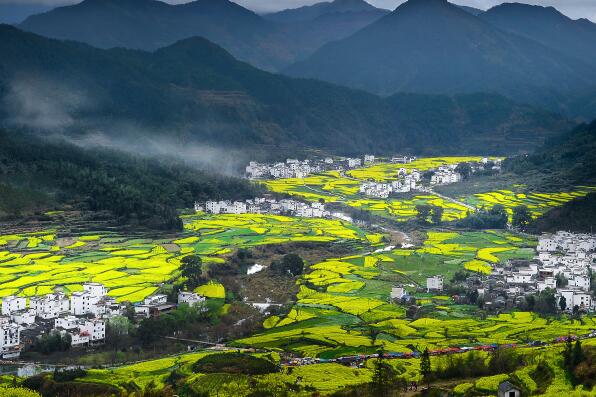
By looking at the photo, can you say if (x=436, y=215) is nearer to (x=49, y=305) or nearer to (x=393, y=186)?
(x=393, y=186)

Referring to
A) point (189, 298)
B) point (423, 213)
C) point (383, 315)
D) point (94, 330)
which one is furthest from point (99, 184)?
point (383, 315)

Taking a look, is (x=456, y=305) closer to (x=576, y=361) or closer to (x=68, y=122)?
(x=576, y=361)

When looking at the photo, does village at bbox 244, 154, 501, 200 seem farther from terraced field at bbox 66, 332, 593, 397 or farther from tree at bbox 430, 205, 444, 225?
terraced field at bbox 66, 332, 593, 397

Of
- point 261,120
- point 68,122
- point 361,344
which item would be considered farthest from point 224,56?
point 361,344

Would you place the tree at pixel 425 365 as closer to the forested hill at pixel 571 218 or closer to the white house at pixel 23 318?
the white house at pixel 23 318

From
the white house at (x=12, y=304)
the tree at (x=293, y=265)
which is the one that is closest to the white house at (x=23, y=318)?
the white house at (x=12, y=304)

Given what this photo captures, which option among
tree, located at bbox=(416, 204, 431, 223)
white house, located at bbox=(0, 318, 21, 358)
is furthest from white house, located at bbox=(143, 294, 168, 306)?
tree, located at bbox=(416, 204, 431, 223)
